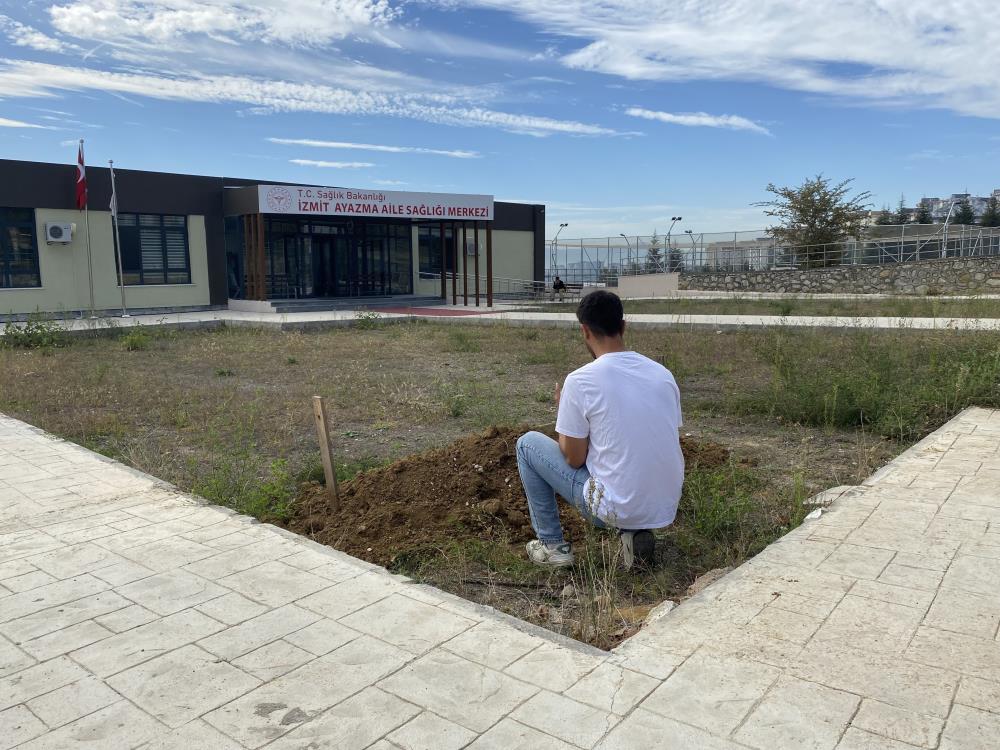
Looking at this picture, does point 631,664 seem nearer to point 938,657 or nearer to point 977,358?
point 938,657

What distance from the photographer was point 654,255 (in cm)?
4247

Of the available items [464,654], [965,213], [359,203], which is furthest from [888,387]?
[965,213]

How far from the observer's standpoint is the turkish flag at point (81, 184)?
2058 centimetres

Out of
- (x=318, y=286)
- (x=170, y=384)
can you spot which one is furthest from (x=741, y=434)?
(x=318, y=286)

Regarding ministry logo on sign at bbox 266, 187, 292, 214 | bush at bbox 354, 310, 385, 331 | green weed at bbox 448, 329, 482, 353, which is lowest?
green weed at bbox 448, 329, 482, 353

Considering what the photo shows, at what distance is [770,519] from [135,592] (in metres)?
3.44

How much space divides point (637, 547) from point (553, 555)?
0.45m

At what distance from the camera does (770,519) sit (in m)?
4.66

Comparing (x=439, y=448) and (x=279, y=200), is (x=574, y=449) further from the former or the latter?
(x=279, y=200)

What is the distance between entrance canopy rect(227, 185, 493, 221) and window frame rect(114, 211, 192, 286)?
1.82 meters

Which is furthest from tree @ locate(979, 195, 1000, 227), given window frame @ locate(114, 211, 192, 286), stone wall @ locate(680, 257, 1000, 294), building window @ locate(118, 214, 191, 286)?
building window @ locate(118, 214, 191, 286)

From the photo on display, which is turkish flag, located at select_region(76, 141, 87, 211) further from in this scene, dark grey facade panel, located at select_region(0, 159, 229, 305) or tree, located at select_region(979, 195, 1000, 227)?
tree, located at select_region(979, 195, 1000, 227)

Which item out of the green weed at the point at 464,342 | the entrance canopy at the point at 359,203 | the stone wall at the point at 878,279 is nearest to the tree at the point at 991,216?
A: the stone wall at the point at 878,279

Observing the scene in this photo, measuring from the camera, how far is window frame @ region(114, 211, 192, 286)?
23.1 meters
